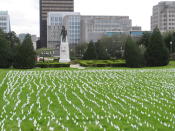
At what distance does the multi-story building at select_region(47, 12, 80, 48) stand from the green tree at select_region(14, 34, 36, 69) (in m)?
89.7

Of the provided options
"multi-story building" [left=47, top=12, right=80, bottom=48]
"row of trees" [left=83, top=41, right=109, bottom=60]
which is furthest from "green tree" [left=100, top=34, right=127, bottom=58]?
"multi-story building" [left=47, top=12, right=80, bottom=48]

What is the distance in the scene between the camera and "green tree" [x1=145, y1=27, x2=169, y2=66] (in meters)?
33.9

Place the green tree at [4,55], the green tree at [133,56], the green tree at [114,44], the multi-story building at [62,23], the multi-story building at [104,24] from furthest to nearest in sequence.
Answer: the multi-story building at [62,23] < the multi-story building at [104,24] < the green tree at [114,44] < the green tree at [4,55] < the green tree at [133,56]

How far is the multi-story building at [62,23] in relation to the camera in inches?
4865

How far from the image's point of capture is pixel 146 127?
6.57 metres

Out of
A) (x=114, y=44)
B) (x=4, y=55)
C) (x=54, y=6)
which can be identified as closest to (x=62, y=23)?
(x=54, y=6)

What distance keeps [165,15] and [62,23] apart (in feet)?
159

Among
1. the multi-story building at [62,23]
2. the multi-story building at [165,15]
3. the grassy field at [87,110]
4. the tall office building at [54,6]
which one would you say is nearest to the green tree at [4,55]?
the grassy field at [87,110]

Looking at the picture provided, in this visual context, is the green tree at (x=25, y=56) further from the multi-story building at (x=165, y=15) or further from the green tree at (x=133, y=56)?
the multi-story building at (x=165, y=15)

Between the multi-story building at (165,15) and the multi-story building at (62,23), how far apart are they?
118 feet

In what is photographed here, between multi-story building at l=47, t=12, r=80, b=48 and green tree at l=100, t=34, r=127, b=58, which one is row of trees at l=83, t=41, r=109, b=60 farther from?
multi-story building at l=47, t=12, r=80, b=48

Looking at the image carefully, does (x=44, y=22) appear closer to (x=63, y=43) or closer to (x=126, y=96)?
(x=63, y=43)

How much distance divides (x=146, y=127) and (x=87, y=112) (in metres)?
2.13

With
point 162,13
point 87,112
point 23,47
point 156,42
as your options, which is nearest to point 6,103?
point 87,112
